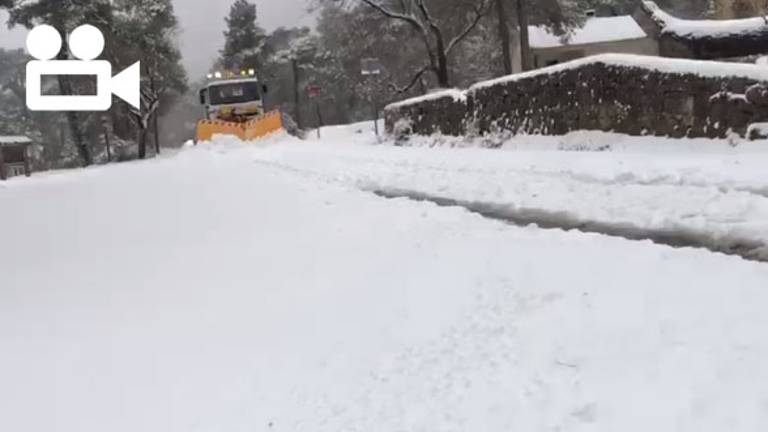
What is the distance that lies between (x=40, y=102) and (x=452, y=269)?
4450 millimetres

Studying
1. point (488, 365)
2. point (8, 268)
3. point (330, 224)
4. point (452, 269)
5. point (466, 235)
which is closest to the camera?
point (488, 365)

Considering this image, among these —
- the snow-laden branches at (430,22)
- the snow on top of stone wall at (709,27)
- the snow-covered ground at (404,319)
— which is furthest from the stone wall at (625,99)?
the snow-laden branches at (430,22)

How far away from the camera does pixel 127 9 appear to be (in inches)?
1569

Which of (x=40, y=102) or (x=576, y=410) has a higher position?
(x=40, y=102)

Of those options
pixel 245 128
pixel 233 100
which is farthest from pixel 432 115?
pixel 233 100

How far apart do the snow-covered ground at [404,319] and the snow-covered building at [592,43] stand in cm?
3613

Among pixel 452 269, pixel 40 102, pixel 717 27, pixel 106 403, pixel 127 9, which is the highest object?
pixel 127 9

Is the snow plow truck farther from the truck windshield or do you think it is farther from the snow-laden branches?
the snow-laden branches

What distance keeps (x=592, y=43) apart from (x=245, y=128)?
25466 mm

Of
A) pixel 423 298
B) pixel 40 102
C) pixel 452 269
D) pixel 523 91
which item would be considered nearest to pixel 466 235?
pixel 452 269

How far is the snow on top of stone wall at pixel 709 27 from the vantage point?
16141mm

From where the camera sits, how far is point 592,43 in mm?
45031

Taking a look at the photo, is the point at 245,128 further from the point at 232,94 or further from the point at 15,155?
the point at 15,155

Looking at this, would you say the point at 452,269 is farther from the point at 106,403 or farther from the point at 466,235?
the point at 106,403
